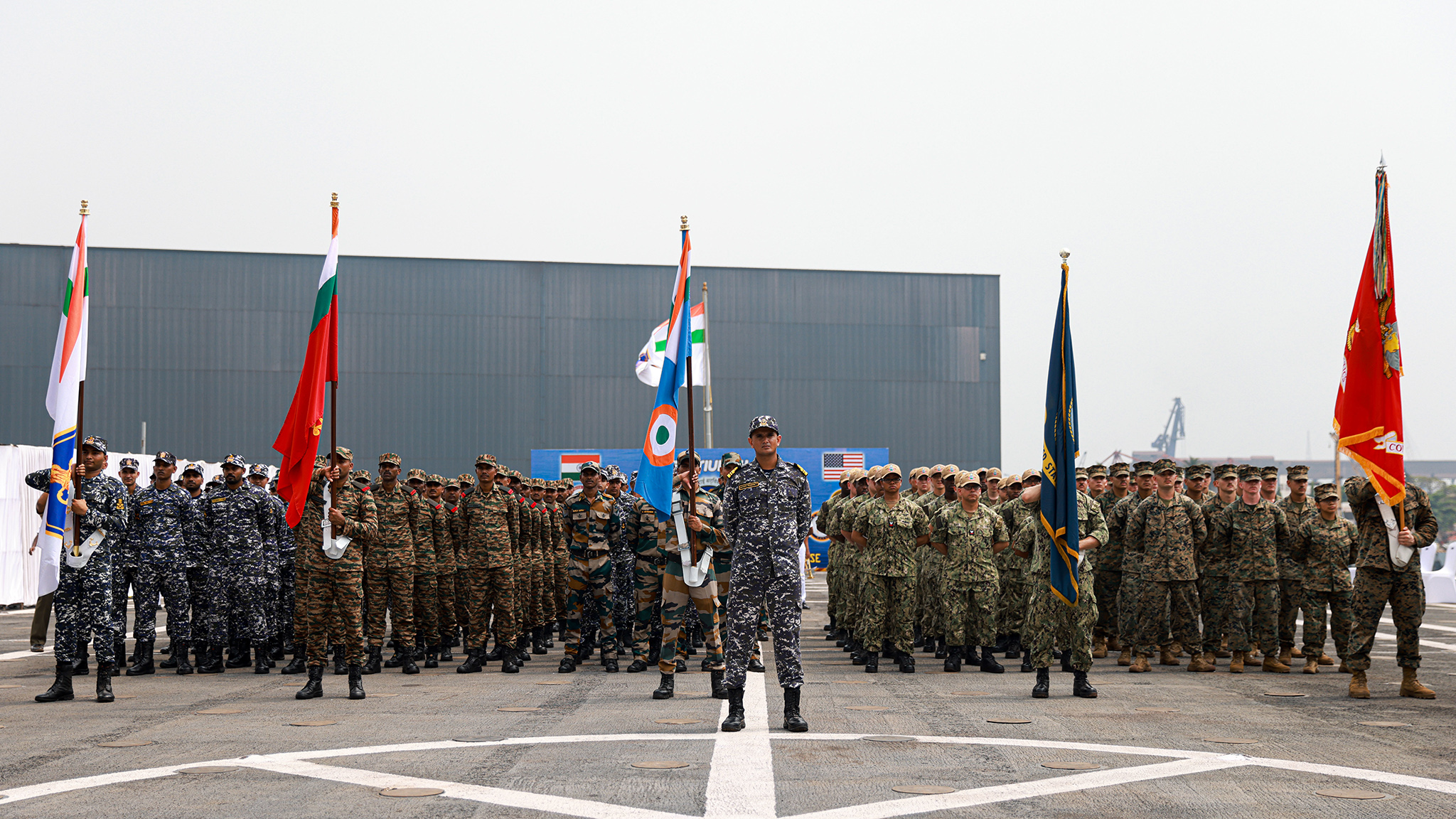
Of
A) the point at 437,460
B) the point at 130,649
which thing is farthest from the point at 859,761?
the point at 437,460

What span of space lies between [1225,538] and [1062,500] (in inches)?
134

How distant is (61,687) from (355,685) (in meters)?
2.21

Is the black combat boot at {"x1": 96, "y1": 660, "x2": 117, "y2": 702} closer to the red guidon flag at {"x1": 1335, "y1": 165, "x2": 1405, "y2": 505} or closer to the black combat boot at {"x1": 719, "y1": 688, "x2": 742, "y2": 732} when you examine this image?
the black combat boot at {"x1": 719, "y1": 688, "x2": 742, "y2": 732}

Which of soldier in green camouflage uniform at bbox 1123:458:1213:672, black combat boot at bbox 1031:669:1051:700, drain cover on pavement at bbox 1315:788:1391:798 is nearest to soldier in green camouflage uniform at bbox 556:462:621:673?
black combat boot at bbox 1031:669:1051:700

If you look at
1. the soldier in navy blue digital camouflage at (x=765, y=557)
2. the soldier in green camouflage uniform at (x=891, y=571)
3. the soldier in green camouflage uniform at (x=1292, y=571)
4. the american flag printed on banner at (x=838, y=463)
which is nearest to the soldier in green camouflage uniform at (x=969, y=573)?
the soldier in green camouflage uniform at (x=891, y=571)

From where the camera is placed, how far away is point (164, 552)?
40.3 feet

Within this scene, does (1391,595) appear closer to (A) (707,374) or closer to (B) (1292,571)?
(B) (1292,571)

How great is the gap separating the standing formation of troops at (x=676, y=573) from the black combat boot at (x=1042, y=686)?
0.10 feet

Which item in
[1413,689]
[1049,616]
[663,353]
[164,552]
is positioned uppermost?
[663,353]

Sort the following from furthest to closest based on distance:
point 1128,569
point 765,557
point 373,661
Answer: point 1128,569, point 373,661, point 765,557

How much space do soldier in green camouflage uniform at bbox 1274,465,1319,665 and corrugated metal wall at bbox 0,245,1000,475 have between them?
3049 cm

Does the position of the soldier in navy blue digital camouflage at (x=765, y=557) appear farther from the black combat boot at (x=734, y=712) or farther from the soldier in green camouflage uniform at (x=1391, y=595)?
the soldier in green camouflage uniform at (x=1391, y=595)

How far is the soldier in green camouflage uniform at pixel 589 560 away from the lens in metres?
12.5

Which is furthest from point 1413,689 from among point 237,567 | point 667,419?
point 237,567
